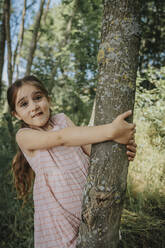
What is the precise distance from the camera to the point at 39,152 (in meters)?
1.31

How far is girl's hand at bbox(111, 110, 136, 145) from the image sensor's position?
991 millimetres

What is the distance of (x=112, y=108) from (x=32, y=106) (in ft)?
1.97

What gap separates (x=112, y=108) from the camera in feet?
3.42

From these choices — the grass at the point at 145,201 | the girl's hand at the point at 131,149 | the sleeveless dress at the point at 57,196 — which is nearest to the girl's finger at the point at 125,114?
the girl's hand at the point at 131,149

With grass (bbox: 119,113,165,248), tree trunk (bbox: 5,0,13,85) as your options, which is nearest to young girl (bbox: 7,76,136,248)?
grass (bbox: 119,113,165,248)

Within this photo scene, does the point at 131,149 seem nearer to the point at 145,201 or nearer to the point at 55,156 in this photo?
the point at 55,156

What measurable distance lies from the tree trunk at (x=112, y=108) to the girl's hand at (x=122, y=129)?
4 centimetres

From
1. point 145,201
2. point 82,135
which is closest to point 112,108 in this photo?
point 82,135

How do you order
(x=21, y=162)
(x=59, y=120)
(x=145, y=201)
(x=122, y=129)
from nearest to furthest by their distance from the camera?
1. (x=122, y=129)
2. (x=59, y=120)
3. (x=21, y=162)
4. (x=145, y=201)

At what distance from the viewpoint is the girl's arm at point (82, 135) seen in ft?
3.28

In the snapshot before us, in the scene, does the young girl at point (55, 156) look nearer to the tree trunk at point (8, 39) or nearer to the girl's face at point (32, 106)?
the girl's face at point (32, 106)

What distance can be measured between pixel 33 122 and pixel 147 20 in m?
11.1

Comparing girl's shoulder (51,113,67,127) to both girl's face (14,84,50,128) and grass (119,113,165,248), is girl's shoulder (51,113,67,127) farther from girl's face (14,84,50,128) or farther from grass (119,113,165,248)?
grass (119,113,165,248)

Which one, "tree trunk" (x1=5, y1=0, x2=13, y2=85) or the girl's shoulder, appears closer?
the girl's shoulder
